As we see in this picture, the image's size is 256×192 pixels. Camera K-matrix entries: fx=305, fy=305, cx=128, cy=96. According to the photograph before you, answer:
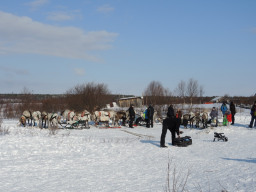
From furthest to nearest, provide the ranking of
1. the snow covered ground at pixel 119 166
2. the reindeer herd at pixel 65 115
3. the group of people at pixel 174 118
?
the reindeer herd at pixel 65 115, the group of people at pixel 174 118, the snow covered ground at pixel 119 166

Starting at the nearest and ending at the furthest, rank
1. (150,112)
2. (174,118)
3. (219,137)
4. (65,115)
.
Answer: (174,118) < (219,137) < (150,112) < (65,115)

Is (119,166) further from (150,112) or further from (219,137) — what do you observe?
(150,112)

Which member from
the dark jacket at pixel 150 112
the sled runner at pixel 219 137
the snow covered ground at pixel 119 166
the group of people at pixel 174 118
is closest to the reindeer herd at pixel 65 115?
the group of people at pixel 174 118

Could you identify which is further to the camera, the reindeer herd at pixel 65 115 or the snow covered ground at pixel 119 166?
the reindeer herd at pixel 65 115

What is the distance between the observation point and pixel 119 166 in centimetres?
892

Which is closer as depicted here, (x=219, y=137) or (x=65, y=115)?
(x=219, y=137)

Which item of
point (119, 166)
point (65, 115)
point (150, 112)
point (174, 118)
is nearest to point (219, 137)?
point (174, 118)

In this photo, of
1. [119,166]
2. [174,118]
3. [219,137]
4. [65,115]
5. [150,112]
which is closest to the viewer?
[119,166]

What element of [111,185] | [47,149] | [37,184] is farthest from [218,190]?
[47,149]

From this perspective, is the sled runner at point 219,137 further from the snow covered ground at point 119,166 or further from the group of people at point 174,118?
the group of people at point 174,118

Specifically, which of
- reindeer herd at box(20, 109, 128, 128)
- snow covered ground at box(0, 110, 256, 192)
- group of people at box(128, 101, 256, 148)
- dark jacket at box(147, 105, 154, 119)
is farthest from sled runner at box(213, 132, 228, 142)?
reindeer herd at box(20, 109, 128, 128)

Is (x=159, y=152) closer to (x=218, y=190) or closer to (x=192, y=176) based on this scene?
(x=192, y=176)

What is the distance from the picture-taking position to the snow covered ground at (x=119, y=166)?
6734mm

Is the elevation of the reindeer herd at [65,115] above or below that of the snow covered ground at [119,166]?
above
